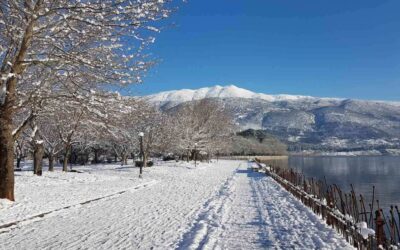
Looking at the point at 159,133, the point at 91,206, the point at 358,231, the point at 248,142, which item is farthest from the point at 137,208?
the point at 248,142

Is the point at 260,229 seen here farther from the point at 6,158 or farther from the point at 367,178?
the point at 367,178

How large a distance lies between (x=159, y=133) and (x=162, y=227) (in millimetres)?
42032

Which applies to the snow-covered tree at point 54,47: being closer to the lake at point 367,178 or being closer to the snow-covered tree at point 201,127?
the lake at point 367,178

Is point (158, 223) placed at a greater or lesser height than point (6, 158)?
lesser

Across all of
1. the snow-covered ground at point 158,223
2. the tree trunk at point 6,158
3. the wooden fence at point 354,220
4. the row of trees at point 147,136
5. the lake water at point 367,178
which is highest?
the row of trees at point 147,136

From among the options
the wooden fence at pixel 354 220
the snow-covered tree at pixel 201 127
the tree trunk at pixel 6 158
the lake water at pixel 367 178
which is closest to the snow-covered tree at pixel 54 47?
the tree trunk at pixel 6 158

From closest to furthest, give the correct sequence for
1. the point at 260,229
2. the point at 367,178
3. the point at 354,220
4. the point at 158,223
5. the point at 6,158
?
the point at 354,220, the point at 260,229, the point at 158,223, the point at 6,158, the point at 367,178

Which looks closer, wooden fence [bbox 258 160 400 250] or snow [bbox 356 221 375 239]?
wooden fence [bbox 258 160 400 250]

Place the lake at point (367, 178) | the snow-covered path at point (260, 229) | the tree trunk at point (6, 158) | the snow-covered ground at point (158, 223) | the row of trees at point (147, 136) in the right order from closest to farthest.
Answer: the snow-covered path at point (260, 229)
the snow-covered ground at point (158, 223)
the tree trunk at point (6, 158)
the lake at point (367, 178)
the row of trees at point (147, 136)

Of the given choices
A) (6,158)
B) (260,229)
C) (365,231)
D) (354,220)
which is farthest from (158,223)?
(6,158)

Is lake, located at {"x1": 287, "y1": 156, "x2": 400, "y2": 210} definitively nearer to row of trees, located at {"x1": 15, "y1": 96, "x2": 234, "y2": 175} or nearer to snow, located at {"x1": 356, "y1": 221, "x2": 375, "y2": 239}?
row of trees, located at {"x1": 15, "y1": 96, "x2": 234, "y2": 175}

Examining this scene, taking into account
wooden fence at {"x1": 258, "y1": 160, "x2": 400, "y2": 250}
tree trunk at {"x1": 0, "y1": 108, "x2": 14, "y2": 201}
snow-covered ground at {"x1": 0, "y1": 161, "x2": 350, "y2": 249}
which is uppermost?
tree trunk at {"x1": 0, "y1": 108, "x2": 14, "y2": 201}

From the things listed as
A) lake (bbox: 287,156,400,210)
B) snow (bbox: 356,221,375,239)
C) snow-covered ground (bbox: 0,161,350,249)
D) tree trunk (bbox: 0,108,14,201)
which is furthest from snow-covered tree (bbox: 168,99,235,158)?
snow (bbox: 356,221,375,239)

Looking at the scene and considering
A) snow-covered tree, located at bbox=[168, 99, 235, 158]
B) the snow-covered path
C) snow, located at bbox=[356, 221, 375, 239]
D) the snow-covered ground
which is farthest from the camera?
snow-covered tree, located at bbox=[168, 99, 235, 158]
